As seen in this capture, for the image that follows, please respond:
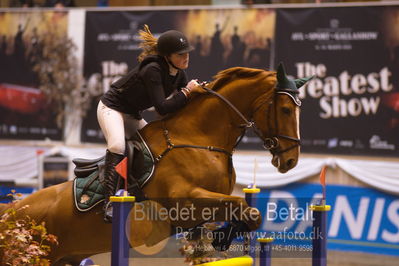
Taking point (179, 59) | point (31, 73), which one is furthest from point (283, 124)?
point (31, 73)

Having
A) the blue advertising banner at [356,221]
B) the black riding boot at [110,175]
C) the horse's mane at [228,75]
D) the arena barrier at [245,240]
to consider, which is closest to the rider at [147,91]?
the black riding boot at [110,175]

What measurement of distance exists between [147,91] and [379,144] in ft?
15.3

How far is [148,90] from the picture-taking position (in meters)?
3.88

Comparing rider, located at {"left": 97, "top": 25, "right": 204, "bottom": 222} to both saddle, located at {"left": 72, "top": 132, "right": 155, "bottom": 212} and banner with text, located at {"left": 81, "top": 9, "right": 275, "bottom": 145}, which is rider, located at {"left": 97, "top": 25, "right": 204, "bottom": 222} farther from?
banner with text, located at {"left": 81, "top": 9, "right": 275, "bottom": 145}

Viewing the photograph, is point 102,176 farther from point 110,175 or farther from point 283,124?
point 283,124

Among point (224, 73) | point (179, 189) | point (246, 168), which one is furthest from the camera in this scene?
point (246, 168)

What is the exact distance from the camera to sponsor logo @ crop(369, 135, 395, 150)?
25.5 ft

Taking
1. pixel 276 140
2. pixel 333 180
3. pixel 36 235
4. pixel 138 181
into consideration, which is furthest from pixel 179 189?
pixel 333 180

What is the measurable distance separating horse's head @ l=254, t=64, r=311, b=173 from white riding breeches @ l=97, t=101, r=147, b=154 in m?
0.93

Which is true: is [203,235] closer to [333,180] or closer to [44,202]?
[44,202]

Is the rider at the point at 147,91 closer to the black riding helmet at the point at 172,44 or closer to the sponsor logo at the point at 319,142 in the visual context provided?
the black riding helmet at the point at 172,44

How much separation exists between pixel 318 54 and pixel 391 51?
92cm

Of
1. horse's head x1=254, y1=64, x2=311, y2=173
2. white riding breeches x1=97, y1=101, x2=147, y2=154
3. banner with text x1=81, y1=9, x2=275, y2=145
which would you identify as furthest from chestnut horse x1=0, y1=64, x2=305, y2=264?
banner with text x1=81, y1=9, x2=275, y2=145

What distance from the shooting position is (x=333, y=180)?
8016 millimetres
